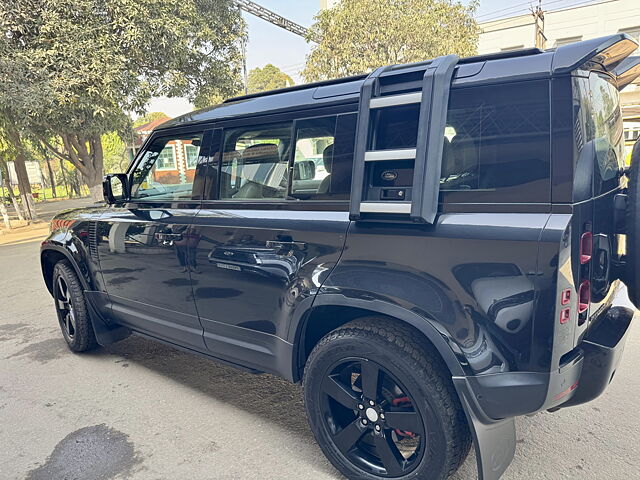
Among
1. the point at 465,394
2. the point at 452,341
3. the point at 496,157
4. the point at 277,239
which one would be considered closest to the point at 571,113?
the point at 496,157

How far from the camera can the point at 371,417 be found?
2215 mm

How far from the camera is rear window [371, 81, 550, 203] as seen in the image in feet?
5.70

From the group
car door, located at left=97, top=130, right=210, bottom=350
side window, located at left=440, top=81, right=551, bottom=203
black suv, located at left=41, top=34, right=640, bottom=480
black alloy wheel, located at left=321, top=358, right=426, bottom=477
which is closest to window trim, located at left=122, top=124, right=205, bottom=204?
car door, located at left=97, top=130, right=210, bottom=350

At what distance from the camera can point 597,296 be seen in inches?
78.3

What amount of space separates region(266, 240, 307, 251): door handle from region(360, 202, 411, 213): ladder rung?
413 mm

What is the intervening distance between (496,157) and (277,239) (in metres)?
1.16

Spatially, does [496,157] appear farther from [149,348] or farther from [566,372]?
[149,348]

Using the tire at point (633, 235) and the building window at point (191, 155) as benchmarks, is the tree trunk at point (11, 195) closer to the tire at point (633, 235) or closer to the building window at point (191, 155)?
the building window at point (191, 155)

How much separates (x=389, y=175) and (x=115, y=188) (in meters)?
2.51

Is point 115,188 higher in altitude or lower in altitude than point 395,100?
lower

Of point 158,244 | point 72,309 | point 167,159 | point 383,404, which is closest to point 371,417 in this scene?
point 383,404

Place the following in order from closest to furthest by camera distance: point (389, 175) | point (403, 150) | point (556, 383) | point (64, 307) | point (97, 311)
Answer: point (556, 383) < point (403, 150) < point (389, 175) < point (97, 311) < point (64, 307)

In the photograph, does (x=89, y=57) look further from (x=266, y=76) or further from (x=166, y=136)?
(x=266, y=76)

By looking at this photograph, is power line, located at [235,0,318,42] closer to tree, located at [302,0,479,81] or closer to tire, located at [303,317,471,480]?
tree, located at [302,0,479,81]
